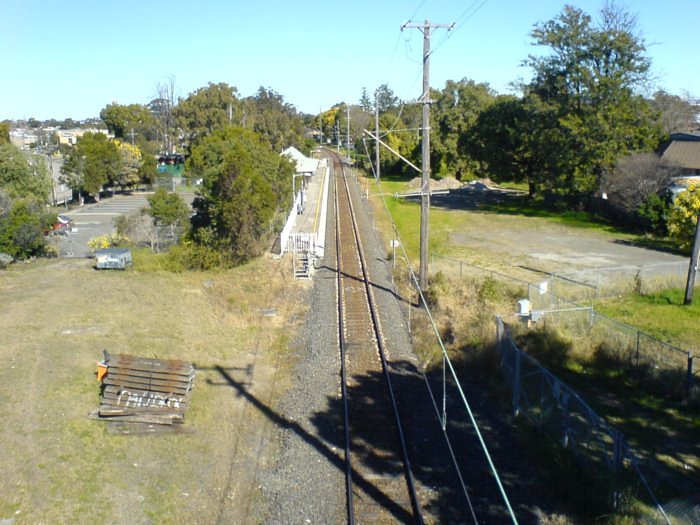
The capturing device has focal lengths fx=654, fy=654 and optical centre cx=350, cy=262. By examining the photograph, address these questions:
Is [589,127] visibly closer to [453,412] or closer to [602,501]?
[453,412]

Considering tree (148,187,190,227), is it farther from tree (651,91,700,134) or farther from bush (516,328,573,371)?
tree (651,91,700,134)

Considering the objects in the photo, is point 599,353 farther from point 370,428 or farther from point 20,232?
point 20,232

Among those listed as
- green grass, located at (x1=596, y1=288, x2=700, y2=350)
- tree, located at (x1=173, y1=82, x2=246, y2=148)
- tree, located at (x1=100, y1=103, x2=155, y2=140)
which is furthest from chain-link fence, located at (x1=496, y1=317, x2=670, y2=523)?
tree, located at (x1=100, y1=103, x2=155, y2=140)

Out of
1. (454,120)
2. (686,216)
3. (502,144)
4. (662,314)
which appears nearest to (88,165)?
(454,120)

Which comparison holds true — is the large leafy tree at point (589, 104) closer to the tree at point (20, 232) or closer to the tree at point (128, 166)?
the tree at point (20, 232)

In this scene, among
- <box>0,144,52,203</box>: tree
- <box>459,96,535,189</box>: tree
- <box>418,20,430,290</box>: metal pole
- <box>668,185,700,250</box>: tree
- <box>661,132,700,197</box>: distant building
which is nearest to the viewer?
<box>418,20,430,290</box>: metal pole

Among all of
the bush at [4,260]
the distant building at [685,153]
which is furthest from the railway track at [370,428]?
the distant building at [685,153]

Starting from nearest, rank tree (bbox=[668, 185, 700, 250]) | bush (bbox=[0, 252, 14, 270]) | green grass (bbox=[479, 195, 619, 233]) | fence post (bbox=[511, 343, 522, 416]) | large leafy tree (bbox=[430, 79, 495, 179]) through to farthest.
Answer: fence post (bbox=[511, 343, 522, 416]) → tree (bbox=[668, 185, 700, 250]) → bush (bbox=[0, 252, 14, 270]) → green grass (bbox=[479, 195, 619, 233]) → large leafy tree (bbox=[430, 79, 495, 179])
